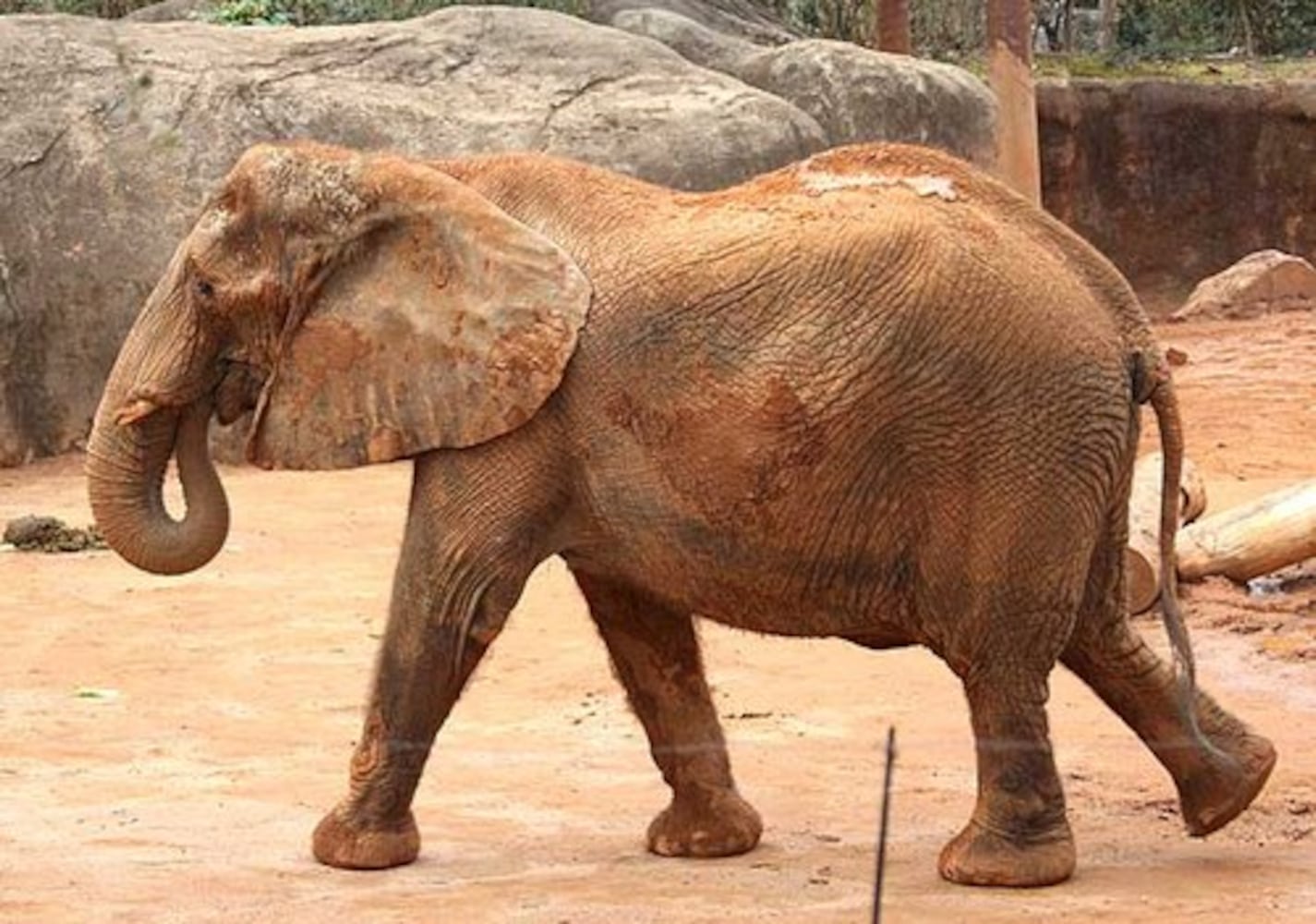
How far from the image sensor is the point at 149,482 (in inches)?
272

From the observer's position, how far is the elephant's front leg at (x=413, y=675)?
21.5ft

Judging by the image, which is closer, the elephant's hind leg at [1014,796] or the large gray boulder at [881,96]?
the elephant's hind leg at [1014,796]

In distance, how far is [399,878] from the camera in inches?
263

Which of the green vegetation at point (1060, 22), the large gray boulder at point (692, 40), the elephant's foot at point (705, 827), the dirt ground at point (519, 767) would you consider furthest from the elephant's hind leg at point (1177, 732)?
the green vegetation at point (1060, 22)

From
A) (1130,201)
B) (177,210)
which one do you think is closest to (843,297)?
(177,210)

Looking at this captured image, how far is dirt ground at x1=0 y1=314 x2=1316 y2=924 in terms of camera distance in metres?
6.41

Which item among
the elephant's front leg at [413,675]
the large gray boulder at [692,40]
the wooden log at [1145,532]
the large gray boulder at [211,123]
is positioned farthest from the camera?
the large gray boulder at [692,40]

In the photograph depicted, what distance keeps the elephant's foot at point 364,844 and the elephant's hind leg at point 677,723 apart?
62 cm

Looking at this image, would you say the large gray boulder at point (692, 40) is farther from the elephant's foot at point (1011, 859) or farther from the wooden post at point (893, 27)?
the elephant's foot at point (1011, 859)

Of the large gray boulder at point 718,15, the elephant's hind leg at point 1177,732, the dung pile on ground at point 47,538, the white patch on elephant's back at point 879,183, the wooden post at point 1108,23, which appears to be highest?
the white patch on elephant's back at point 879,183

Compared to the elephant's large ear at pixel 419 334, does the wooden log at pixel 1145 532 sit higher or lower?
lower

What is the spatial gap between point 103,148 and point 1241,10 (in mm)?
15601

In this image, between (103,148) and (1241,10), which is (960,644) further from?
(1241,10)

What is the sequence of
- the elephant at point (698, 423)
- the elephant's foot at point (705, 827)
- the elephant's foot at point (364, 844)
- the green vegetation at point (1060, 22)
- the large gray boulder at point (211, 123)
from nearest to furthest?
the elephant at point (698, 423) < the elephant's foot at point (364, 844) < the elephant's foot at point (705, 827) < the large gray boulder at point (211, 123) < the green vegetation at point (1060, 22)
